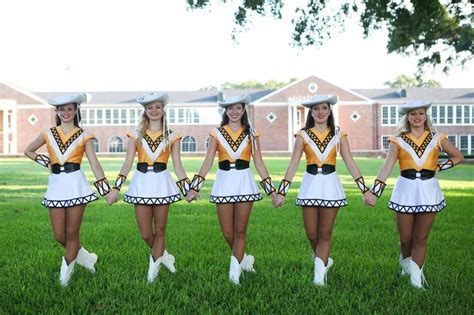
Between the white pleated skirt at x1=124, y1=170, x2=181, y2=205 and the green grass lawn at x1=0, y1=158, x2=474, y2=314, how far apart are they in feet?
2.55

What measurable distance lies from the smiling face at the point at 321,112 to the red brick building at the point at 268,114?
50813 mm

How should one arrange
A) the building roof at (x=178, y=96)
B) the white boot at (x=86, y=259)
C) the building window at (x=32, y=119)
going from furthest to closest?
the building roof at (x=178, y=96)
the building window at (x=32, y=119)
the white boot at (x=86, y=259)

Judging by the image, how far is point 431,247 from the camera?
25.3 ft

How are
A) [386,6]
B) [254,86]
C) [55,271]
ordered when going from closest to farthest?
[55,271] → [386,6] → [254,86]

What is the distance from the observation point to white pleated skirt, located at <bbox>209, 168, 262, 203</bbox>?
5.64 meters

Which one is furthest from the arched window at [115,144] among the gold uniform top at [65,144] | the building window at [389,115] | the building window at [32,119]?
the gold uniform top at [65,144]

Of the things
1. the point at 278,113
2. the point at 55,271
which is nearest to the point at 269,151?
the point at 278,113

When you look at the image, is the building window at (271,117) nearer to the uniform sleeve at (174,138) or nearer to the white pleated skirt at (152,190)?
the uniform sleeve at (174,138)

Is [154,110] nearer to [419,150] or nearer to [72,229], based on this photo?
[72,229]

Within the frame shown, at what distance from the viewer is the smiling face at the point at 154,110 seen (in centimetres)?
587

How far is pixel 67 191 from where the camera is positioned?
5574mm

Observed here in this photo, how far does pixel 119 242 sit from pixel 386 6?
905 centimetres

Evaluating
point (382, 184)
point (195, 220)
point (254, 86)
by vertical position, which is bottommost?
point (195, 220)

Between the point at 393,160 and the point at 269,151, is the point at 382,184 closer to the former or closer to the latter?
the point at 393,160
